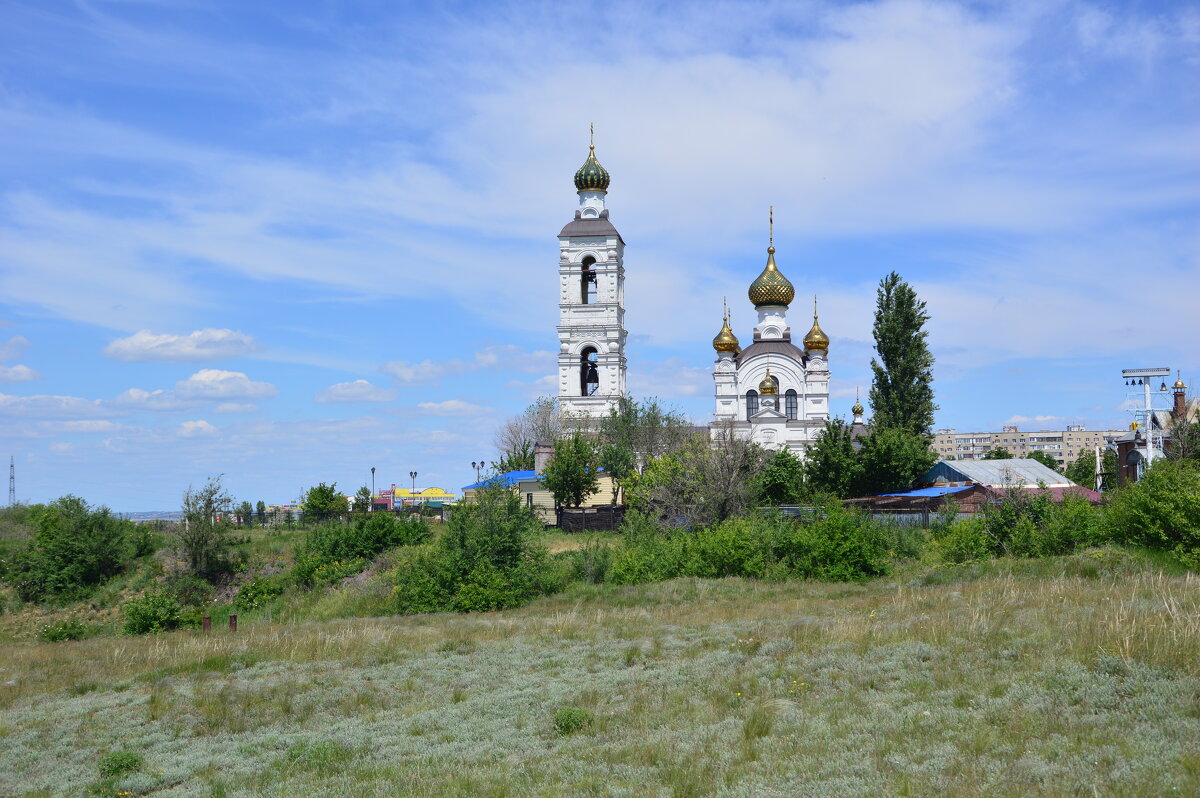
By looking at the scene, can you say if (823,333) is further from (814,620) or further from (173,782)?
(173,782)

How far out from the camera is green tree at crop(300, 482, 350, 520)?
53281 millimetres

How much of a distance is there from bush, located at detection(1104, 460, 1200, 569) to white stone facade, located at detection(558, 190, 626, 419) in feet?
141

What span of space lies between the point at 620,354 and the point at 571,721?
2258 inches

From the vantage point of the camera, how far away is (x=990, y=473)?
53.9 meters

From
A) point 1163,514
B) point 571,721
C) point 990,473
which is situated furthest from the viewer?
point 990,473

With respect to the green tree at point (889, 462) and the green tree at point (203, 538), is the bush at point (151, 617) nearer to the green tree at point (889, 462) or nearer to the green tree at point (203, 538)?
the green tree at point (203, 538)

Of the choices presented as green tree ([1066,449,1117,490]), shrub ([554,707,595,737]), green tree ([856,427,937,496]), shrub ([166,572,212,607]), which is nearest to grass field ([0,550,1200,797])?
shrub ([554,707,595,737])

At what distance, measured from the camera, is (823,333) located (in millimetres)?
74625

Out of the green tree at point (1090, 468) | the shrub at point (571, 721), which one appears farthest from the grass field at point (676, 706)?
the green tree at point (1090, 468)

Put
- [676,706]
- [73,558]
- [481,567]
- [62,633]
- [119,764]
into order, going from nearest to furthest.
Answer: [119,764]
[676,706]
[481,567]
[62,633]
[73,558]

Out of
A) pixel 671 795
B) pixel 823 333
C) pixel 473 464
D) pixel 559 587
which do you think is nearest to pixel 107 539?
pixel 473 464

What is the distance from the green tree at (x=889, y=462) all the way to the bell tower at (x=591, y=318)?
21.8 m

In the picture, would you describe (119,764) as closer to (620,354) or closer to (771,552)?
(771,552)

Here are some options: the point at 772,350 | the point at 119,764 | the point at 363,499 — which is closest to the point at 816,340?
the point at 772,350
